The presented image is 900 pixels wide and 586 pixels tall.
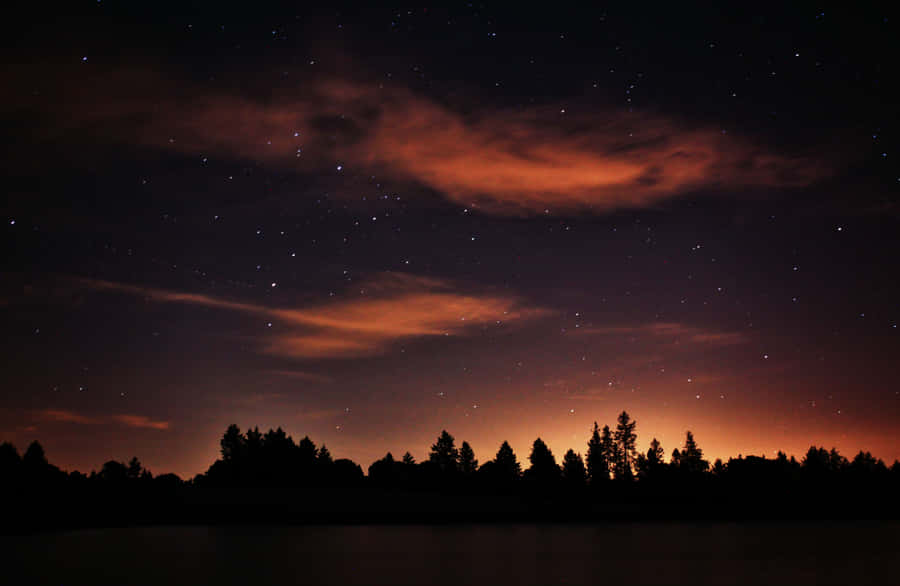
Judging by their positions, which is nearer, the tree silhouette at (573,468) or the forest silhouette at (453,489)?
the forest silhouette at (453,489)

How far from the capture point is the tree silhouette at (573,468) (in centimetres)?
14938

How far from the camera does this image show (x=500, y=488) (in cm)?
12538

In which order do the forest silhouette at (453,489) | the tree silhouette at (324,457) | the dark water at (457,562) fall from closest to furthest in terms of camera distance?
the dark water at (457,562) < the forest silhouette at (453,489) < the tree silhouette at (324,457)

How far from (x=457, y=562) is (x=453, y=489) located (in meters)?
90.5

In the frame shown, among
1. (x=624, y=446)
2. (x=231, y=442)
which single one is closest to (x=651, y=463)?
(x=624, y=446)

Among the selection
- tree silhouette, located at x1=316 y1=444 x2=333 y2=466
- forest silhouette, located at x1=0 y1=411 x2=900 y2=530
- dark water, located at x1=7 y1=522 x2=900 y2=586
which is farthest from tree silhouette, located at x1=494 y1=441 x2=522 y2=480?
dark water, located at x1=7 y1=522 x2=900 y2=586

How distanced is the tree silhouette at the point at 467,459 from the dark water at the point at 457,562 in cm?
10772

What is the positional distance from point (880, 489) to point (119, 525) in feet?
449

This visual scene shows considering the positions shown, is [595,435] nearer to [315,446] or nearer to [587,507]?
[587,507]

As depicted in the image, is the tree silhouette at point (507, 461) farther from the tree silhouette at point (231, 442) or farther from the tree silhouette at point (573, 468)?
the tree silhouette at point (231, 442)

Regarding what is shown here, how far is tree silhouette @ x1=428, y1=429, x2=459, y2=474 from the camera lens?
15700 centimetres

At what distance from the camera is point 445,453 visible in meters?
159

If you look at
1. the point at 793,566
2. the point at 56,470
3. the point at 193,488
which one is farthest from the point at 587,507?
the point at 56,470

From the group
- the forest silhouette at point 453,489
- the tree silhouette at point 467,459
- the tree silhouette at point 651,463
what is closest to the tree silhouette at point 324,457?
the forest silhouette at point 453,489
